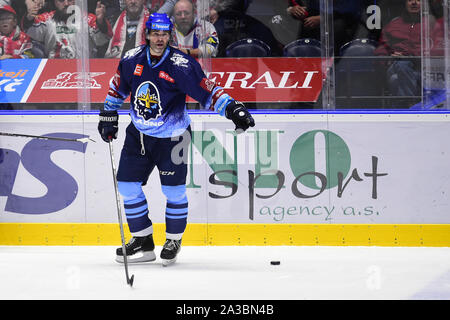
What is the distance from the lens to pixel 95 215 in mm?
5891

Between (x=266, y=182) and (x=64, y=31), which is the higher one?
(x=64, y=31)

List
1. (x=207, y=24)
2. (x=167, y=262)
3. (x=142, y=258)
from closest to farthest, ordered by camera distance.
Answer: (x=167, y=262), (x=142, y=258), (x=207, y=24)

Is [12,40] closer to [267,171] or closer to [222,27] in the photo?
[222,27]

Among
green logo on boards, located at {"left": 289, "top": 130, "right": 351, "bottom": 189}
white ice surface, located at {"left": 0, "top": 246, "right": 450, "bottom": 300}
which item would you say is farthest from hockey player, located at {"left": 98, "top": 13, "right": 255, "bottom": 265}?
green logo on boards, located at {"left": 289, "top": 130, "right": 351, "bottom": 189}

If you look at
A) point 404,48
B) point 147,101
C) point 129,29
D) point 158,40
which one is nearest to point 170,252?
point 147,101

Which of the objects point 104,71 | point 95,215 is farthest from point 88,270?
point 104,71

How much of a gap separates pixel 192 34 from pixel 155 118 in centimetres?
118

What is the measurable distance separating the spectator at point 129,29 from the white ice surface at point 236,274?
1414 mm

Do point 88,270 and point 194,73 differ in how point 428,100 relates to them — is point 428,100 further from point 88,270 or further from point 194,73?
point 88,270

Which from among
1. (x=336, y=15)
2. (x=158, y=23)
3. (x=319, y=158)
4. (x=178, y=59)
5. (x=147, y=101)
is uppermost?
(x=336, y=15)

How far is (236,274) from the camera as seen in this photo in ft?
15.3

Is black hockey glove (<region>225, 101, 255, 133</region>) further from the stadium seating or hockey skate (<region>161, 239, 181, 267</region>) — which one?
the stadium seating

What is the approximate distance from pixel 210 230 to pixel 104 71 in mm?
1358
